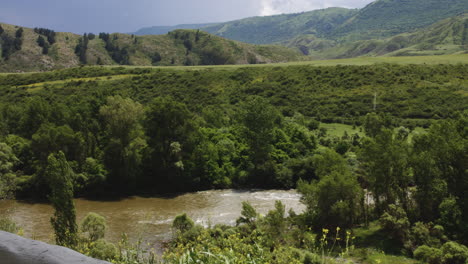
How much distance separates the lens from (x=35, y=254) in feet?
10.5

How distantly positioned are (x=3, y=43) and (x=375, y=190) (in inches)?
7716

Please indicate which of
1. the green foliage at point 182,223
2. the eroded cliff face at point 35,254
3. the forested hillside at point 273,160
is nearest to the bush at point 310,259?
the forested hillside at point 273,160

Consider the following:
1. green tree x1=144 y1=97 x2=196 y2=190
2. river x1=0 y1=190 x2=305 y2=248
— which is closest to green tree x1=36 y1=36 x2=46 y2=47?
green tree x1=144 y1=97 x2=196 y2=190

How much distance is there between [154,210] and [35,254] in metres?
37.7

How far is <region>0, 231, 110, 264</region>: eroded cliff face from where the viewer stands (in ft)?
10.3

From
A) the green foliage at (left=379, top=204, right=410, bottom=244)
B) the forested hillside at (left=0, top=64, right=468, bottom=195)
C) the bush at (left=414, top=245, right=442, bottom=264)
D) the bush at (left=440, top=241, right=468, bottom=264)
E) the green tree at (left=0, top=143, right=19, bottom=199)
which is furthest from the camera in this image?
the forested hillside at (left=0, top=64, right=468, bottom=195)

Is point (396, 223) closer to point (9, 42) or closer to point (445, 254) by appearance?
point (445, 254)

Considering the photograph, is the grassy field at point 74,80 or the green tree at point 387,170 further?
the grassy field at point 74,80

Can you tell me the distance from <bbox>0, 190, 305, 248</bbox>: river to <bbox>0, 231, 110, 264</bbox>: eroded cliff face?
27673mm

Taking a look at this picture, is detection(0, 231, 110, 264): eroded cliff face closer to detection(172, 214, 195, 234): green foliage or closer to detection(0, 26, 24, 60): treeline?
detection(172, 214, 195, 234): green foliage

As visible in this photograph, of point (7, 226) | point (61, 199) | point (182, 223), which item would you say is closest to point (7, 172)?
point (61, 199)

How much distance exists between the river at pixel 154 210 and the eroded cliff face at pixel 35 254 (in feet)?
90.8

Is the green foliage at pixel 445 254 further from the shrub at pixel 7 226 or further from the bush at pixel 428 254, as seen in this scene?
the shrub at pixel 7 226

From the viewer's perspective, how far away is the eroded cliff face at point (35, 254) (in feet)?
10.3
